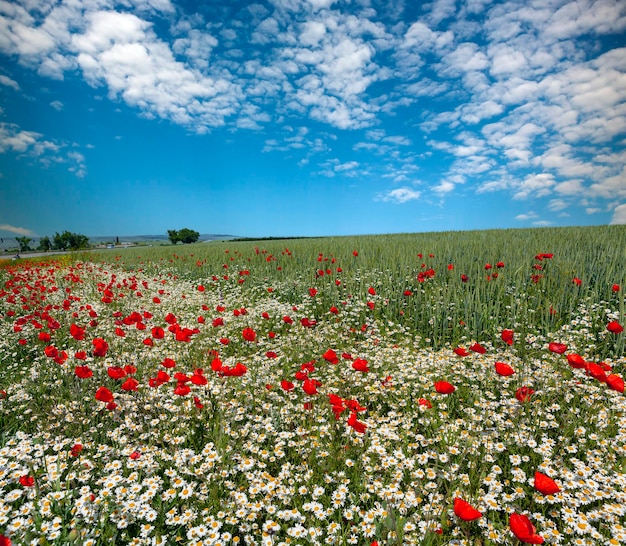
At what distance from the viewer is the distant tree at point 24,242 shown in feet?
195

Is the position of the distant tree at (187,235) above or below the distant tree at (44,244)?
above

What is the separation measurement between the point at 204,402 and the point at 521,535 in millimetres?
3128

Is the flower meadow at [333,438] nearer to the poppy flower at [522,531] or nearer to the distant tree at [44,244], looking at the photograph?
the poppy flower at [522,531]

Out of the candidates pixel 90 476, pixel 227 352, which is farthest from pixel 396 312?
pixel 90 476

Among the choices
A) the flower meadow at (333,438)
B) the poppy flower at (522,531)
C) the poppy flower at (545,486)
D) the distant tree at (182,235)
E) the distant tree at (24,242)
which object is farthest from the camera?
the distant tree at (182,235)

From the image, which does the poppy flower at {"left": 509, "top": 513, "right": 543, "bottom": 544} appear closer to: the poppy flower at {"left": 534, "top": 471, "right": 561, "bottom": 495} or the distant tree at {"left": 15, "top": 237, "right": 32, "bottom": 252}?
the poppy flower at {"left": 534, "top": 471, "right": 561, "bottom": 495}

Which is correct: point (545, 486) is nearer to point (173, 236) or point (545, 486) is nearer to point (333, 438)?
point (333, 438)

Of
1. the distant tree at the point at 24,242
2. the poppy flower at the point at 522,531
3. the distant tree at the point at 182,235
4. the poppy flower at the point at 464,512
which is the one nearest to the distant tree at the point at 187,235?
the distant tree at the point at 182,235

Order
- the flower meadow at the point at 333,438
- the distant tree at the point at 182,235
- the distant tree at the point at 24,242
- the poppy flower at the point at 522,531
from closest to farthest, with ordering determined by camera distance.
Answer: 1. the poppy flower at the point at 522,531
2. the flower meadow at the point at 333,438
3. the distant tree at the point at 24,242
4. the distant tree at the point at 182,235

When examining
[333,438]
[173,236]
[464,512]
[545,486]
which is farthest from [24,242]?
[545,486]

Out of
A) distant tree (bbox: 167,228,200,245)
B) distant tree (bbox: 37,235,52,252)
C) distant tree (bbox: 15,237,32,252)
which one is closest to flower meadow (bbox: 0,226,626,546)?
distant tree (bbox: 15,237,32,252)

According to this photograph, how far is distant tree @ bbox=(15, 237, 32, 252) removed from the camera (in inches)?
2343

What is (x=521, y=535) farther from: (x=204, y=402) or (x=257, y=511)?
(x=204, y=402)

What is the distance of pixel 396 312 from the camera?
7387 mm
